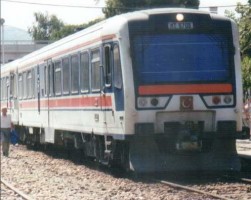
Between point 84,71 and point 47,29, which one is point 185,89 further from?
point 47,29

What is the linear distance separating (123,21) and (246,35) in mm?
9559

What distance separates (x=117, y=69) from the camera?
42.2 ft

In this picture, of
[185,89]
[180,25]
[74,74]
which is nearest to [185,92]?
[185,89]

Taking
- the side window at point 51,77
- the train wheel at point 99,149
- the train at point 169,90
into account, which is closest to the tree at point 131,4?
the side window at point 51,77

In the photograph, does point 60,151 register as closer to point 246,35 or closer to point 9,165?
point 9,165

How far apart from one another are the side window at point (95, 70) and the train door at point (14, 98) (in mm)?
11641

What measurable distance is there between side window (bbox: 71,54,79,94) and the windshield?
3166 mm

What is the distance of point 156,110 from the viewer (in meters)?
12.6

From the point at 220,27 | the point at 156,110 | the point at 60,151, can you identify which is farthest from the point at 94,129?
the point at 60,151

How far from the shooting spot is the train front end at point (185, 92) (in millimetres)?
12602

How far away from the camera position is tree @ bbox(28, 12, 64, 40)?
64812mm

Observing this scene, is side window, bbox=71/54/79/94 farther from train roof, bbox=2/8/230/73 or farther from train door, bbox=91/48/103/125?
train door, bbox=91/48/103/125

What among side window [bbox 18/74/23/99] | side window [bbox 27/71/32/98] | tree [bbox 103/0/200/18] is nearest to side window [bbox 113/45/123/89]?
side window [bbox 27/71/32/98]

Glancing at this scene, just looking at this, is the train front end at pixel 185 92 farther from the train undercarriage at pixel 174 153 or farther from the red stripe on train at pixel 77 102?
the red stripe on train at pixel 77 102
